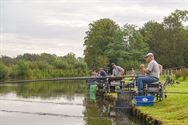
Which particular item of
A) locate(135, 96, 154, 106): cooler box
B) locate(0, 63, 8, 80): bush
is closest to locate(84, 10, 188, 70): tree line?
locate(0, 63, 8, 80): bush

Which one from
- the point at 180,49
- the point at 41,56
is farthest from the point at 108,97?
the point at 41,56

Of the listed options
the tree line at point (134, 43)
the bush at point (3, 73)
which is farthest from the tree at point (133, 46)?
the bush at point (3, 73)

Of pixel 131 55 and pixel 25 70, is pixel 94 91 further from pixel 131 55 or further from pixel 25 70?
pixel 25 70

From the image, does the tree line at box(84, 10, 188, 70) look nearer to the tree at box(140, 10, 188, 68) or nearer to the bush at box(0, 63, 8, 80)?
the tree at box(140, 10, 188, 68)

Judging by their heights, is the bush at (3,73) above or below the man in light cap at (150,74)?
above

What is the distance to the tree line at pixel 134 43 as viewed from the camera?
7806 centimetres

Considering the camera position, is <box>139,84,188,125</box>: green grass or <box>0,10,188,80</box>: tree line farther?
<box>0,10,188,80</box>: tree line

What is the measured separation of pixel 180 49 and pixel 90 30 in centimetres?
2128

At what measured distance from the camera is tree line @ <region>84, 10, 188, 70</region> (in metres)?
78.1

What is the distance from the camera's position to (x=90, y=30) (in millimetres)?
92062

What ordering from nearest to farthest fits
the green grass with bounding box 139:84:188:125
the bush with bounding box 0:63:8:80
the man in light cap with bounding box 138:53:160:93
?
the green grass with bounding box 139:84:188:125
the man in light cap with bounding box 138:53:160:93
the bush with bounding box 0:63:8:80

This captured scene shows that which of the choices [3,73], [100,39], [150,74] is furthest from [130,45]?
[150,74]

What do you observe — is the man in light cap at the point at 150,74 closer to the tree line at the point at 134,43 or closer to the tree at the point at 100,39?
the tree line at the point at 134,43

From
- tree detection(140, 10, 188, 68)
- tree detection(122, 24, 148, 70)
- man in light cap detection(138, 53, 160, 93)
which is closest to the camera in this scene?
man in light cap detection(138, 53, 160, 93)
